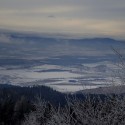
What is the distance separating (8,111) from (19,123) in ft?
6.68

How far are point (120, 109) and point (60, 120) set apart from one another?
3.54 metres

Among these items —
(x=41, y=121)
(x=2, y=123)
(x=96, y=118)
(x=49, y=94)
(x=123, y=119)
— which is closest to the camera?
(x=123, y=119)

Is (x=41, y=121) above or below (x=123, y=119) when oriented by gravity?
→ below

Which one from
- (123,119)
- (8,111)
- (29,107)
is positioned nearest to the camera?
(123,119)

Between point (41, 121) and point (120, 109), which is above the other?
point (120, 109)

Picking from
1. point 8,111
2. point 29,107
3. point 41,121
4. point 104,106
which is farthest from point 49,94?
point 104,106

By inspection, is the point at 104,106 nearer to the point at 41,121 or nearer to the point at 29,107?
the point at 41,121

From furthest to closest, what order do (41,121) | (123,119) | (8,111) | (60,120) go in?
(8,111) < (41,121) < (60,120) < (123,119)

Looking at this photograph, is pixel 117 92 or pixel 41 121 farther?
pixel 41 121

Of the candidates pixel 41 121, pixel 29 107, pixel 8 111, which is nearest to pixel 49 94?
pixel 29 107

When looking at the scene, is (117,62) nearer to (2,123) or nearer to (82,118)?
(82,118)

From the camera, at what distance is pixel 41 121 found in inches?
1254

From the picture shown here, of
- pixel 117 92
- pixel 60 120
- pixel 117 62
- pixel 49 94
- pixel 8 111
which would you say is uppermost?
pixel 117 62

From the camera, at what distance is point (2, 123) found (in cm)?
4253
